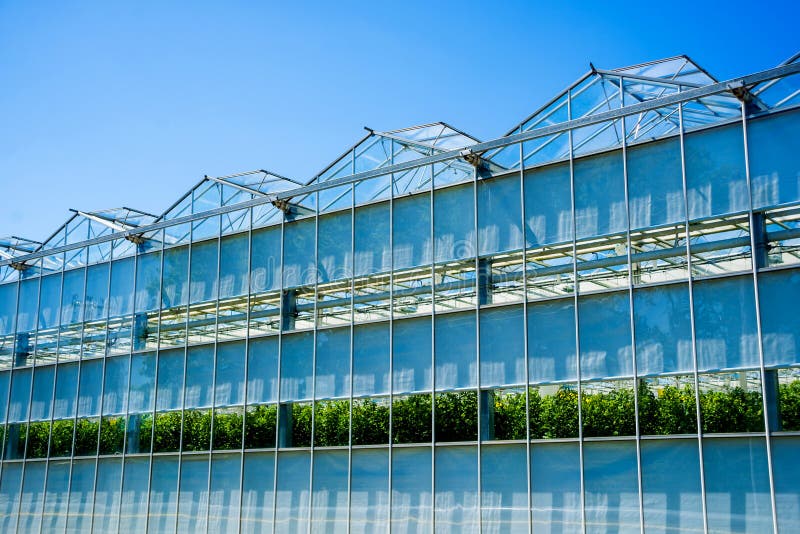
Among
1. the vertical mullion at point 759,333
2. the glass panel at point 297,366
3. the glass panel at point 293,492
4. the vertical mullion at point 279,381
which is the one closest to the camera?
the vertical mullion at point 759,333

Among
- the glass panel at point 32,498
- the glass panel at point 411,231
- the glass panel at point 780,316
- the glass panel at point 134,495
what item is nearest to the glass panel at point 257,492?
the glass panel at point 134,495

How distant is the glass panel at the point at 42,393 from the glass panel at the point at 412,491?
54.1 feet

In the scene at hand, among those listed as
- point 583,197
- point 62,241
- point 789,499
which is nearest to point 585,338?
point 583,197

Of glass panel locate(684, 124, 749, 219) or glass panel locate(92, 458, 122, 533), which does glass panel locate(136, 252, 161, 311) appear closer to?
glass panel locate(92, 458, 122, 533)

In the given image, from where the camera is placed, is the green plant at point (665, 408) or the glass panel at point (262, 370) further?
the glass panel at point (262, 370)

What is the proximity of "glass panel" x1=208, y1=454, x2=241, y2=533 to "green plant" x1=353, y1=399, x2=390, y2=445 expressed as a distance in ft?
12.6

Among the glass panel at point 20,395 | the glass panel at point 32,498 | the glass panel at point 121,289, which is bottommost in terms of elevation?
the glass panel at point 32,498

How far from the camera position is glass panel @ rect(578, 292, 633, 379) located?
2181 centimetres

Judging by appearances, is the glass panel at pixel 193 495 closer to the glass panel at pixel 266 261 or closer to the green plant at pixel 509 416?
the glass panel at pixel 266 261

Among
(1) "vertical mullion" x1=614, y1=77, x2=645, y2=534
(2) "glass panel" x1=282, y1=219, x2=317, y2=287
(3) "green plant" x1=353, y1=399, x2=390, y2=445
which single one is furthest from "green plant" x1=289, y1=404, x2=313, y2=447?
(1) "vertical mullion" x1=614, y1=77, x2=645, y2=534

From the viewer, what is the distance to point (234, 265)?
3055 centimetres

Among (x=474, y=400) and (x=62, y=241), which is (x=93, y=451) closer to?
(x=62, y=241)

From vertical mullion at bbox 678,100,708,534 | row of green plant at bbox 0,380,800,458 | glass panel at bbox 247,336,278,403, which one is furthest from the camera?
glass panel at bbox 247,336,278,403

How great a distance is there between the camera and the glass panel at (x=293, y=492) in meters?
26.9
